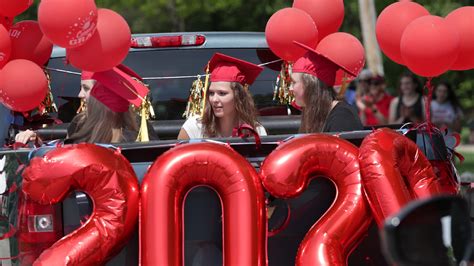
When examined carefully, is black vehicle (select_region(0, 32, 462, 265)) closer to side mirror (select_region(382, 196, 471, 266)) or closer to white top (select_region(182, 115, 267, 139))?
white top (select_region(182, 115, 267, 139))

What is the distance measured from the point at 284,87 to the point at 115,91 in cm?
200

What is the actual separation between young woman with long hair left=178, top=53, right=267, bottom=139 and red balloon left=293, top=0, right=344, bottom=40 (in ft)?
2.89

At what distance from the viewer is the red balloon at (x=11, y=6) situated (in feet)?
21.2

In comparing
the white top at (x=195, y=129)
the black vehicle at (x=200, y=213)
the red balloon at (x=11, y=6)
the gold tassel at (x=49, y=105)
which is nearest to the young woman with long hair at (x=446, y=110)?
the gold tassel at (x=49, y=105)

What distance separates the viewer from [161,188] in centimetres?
511

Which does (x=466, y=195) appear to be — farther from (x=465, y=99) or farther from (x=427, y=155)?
(x=465, y=99)

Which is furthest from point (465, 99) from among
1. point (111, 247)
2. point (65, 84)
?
point (111, 247)

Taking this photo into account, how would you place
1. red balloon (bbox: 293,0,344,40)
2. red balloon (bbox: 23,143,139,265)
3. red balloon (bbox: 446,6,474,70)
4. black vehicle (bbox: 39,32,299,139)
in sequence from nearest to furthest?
red balloon (bbox: 23,143,139,265), red balloon (bbox: 446,6,474,70), red balloon (bbox: 293,0,344,40), black vehicle (bbox: 39,32,299,139)

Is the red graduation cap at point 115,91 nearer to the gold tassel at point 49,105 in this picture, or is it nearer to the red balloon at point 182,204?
the red balloon at point 182,204

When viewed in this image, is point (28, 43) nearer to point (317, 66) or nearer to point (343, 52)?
point (317, 66)

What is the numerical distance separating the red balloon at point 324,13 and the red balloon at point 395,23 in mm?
993

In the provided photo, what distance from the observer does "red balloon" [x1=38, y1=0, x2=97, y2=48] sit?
5516 mm

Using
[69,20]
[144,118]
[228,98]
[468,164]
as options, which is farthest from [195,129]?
[468,164]

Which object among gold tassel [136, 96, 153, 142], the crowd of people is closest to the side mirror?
the crowd of people
